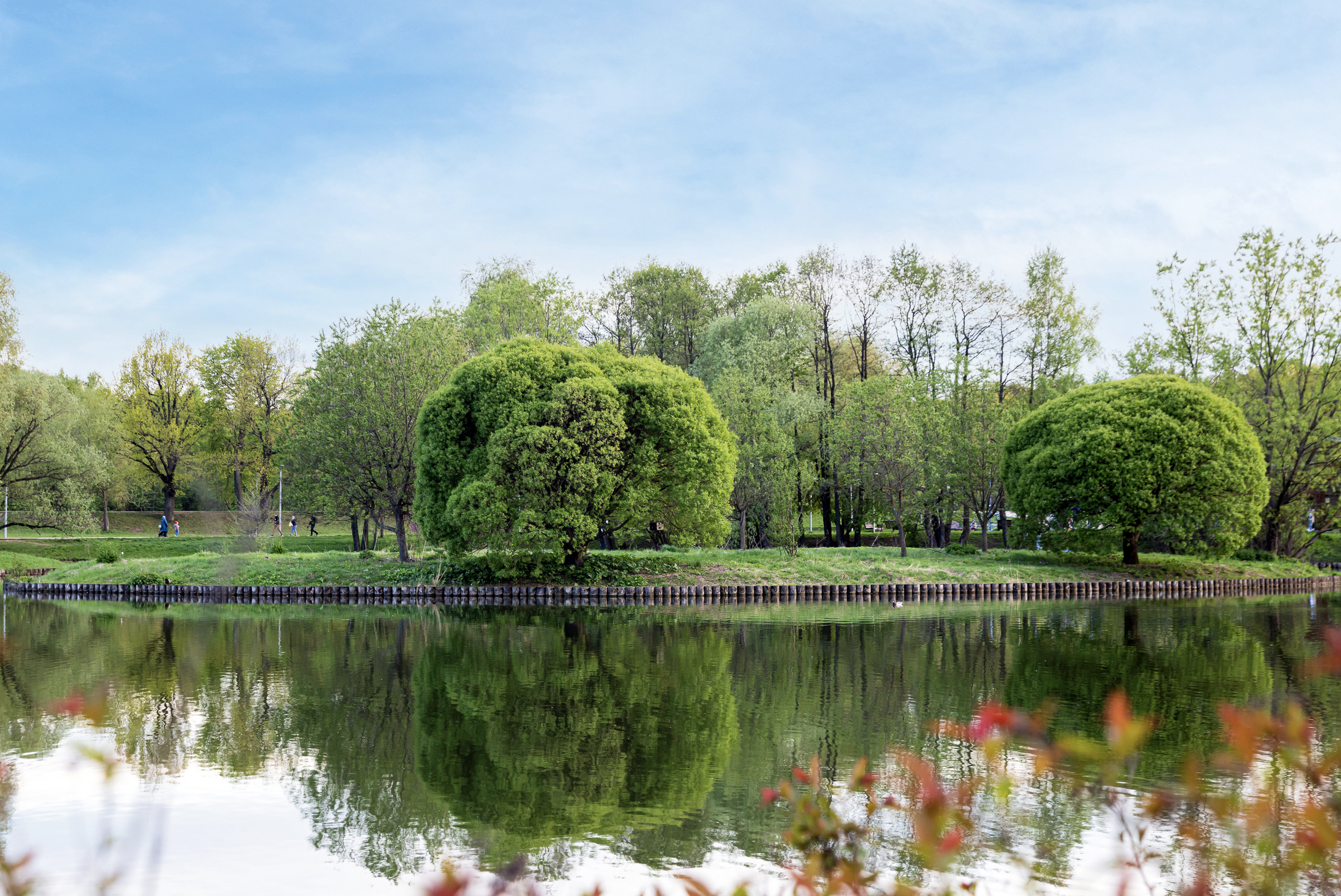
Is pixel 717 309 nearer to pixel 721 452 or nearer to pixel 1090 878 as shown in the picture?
pixel 721 452

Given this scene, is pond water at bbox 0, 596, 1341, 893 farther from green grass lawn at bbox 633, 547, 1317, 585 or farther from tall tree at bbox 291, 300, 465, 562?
tall tree at bbox 291, 300, 465, 562

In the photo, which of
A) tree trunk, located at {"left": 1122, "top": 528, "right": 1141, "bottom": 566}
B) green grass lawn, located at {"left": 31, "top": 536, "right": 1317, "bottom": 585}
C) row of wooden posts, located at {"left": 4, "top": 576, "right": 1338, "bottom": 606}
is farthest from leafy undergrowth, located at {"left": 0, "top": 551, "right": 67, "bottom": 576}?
tree trunk, located at {"left": 1122, "top": 528, "right": 1141, "bottom": 566}

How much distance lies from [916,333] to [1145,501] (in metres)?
21.0

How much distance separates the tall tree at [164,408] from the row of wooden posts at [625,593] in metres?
24.3

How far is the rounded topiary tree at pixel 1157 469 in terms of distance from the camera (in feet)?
121

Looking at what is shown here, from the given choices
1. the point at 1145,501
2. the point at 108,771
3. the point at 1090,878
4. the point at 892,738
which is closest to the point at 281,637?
the point at 892,738

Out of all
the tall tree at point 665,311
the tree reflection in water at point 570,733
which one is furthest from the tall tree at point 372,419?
the tall tree at point 665,311

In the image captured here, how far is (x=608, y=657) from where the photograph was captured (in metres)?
20.2

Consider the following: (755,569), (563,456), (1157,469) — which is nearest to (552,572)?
(563,456)

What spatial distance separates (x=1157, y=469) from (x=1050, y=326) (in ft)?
58.8

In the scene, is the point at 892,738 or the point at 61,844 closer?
the point at 61,844

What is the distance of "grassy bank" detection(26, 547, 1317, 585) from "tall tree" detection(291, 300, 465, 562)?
2.62 m

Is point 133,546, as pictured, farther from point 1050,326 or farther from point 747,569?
point 1050,326

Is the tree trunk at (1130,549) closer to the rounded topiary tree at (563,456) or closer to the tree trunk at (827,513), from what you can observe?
the rounded topiary tree at (563,456)
